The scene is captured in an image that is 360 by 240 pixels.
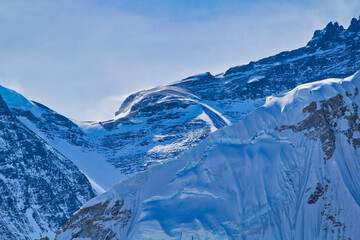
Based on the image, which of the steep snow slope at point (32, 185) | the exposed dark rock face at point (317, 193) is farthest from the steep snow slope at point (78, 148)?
the exposed dark rock face at point (317, 193)

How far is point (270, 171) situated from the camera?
68.8 m

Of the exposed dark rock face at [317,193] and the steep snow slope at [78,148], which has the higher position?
the steep snow slope at [78,148]

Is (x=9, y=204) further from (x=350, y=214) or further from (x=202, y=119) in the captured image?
(x=350, y=214)

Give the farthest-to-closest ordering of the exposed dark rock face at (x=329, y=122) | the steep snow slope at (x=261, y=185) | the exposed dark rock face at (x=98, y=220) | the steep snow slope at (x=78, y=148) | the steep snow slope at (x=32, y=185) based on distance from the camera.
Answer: the steep snow slope at (x=78, y=148), the steep snow slope at (x=32, y=185), the exposed dark rock face at (x=98, y=220), the exposed dark rock face at (x=329, y=122), the steep snow slope at (x=261, y=185)

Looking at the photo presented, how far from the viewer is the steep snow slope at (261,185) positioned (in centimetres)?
6394

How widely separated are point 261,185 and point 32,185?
9723 cm

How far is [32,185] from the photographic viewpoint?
14988cm

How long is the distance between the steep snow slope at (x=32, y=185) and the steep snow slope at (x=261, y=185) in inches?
2671

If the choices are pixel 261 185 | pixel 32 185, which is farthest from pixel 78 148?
pixel 261 185

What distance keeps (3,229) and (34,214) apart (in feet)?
39.0

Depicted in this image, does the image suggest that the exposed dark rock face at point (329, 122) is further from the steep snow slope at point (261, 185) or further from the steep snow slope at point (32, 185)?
the steep snow slope at point (32, 185)

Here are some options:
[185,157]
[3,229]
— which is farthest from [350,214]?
[3,229]

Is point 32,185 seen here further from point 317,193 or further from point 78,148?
point 317,193

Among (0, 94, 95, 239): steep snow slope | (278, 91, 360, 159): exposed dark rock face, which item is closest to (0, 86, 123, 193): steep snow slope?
(0, 94, 95, 239): steep snow slope
